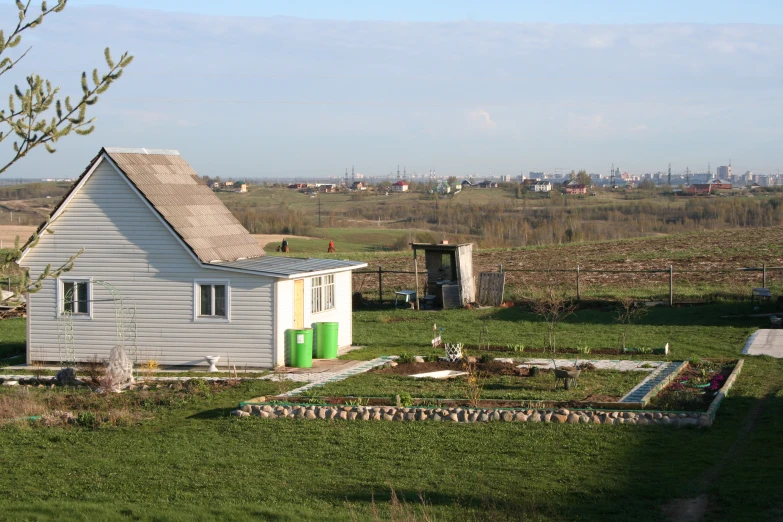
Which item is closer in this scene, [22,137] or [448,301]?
[22,137]

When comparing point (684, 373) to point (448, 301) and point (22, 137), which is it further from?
point (22, 137)

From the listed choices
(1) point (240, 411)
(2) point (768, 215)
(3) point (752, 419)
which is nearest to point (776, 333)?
(3) point (752, 419)

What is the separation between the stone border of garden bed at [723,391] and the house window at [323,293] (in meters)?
10.1

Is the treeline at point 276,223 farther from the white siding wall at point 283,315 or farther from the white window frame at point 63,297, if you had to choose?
the white siding wall at point 283,315

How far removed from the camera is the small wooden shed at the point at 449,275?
3378 centimetres

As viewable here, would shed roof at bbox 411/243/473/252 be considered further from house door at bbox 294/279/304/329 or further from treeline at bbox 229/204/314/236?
treeline at bbox 229/204/314/236

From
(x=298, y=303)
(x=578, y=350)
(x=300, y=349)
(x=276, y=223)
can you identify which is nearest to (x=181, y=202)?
(x=298, y=303)

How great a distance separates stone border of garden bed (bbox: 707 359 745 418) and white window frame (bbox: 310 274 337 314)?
1010 cm

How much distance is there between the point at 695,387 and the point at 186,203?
1291cm

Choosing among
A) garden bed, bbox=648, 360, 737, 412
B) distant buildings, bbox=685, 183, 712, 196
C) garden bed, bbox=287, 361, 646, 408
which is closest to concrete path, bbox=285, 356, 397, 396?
garden bed, bbox=287, 361, 646, 408

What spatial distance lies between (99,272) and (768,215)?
7432 cm

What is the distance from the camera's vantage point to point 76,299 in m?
23.0

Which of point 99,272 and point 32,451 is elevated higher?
point 99,272

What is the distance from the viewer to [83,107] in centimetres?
675
